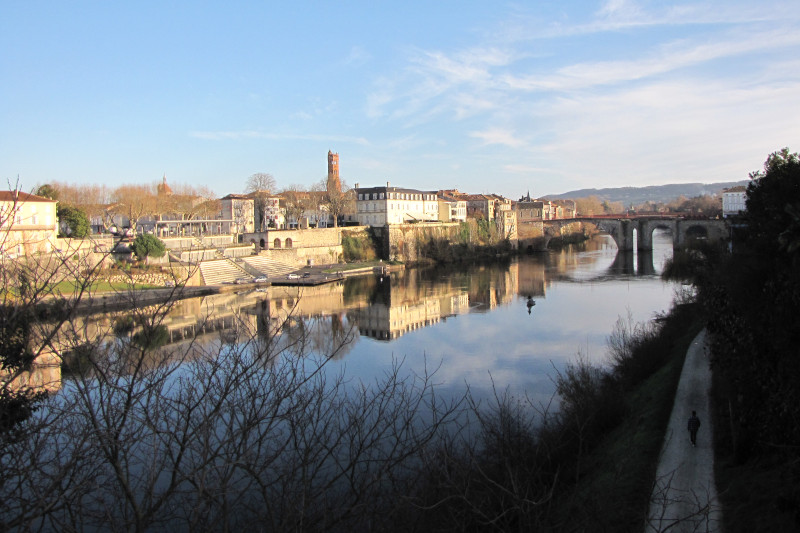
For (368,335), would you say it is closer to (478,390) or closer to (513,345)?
(513,345)

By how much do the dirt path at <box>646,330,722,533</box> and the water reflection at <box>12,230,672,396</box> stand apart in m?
2.85

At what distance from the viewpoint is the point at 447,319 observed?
21.6 metres

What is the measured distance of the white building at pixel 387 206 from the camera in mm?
48406

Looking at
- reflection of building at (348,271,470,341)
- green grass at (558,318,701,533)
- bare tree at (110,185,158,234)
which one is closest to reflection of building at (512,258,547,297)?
reflection of building at (348,271,470,341)

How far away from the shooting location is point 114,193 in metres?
43.6

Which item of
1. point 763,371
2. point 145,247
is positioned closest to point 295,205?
point 145,247

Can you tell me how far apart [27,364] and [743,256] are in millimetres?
8729

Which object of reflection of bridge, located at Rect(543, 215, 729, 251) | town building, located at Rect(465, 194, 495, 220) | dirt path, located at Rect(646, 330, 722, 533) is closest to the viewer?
dirt path, located at Rect(646, 330, 722, 533)

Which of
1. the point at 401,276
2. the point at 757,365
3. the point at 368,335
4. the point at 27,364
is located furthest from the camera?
the point at 401,276

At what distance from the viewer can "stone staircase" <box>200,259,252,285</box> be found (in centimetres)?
3039

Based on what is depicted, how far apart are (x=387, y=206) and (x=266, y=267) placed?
15.2 metres

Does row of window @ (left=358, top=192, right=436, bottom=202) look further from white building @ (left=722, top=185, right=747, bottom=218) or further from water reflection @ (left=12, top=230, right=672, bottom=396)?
white building @ (left=722, top=185, right=747, bottom=218)

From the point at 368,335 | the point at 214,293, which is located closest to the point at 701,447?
the point at 368,335

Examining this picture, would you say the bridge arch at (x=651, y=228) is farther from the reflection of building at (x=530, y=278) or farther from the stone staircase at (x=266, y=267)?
the stone staircase at (x=266, y=267)
